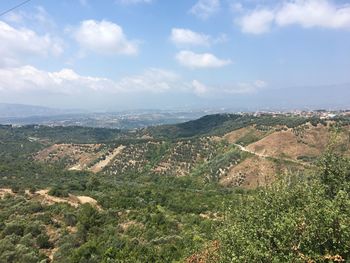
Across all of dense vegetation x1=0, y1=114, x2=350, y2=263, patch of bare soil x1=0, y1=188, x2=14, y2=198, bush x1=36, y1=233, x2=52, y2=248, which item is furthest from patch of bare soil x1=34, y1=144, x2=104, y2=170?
bush x1=36, y1=233, x2=52, y2=248

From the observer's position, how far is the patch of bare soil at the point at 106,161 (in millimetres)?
155625

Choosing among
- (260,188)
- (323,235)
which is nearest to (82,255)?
(260,188)

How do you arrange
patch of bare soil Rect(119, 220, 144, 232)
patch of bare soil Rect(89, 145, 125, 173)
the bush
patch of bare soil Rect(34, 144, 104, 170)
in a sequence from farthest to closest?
patch of bare soil Rect(34, 144, 104, 170), patch of bare soil Rect(89, 145, 125, 173), patch of bare soil Rect(119, 220, 144, 232), the bush

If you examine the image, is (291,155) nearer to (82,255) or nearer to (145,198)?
(145,198)

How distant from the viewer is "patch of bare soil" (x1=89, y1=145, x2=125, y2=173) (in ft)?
511

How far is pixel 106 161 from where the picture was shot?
162625 millimetres

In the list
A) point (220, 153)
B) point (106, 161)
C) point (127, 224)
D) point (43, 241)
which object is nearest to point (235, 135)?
point (220, 153)

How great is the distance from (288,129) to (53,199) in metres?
106

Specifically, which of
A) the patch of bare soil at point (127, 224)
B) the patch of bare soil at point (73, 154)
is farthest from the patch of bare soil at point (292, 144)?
the patch of bare soil at point (127, 224)

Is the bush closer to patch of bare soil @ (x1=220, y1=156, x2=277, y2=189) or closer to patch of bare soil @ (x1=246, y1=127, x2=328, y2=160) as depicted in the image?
patch of bare soil @ (x1=220, y1=156, x2=277, y2=189)

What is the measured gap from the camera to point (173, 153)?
154m

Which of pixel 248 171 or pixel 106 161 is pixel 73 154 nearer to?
pixel 106 161

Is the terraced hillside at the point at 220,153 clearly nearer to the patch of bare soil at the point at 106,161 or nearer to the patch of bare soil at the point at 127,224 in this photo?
the patch of bare soil at the point at 106,161

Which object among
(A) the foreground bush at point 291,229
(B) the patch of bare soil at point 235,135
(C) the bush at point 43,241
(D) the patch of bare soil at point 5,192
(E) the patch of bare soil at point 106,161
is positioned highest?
(A) the foreground bush at point 291,229
